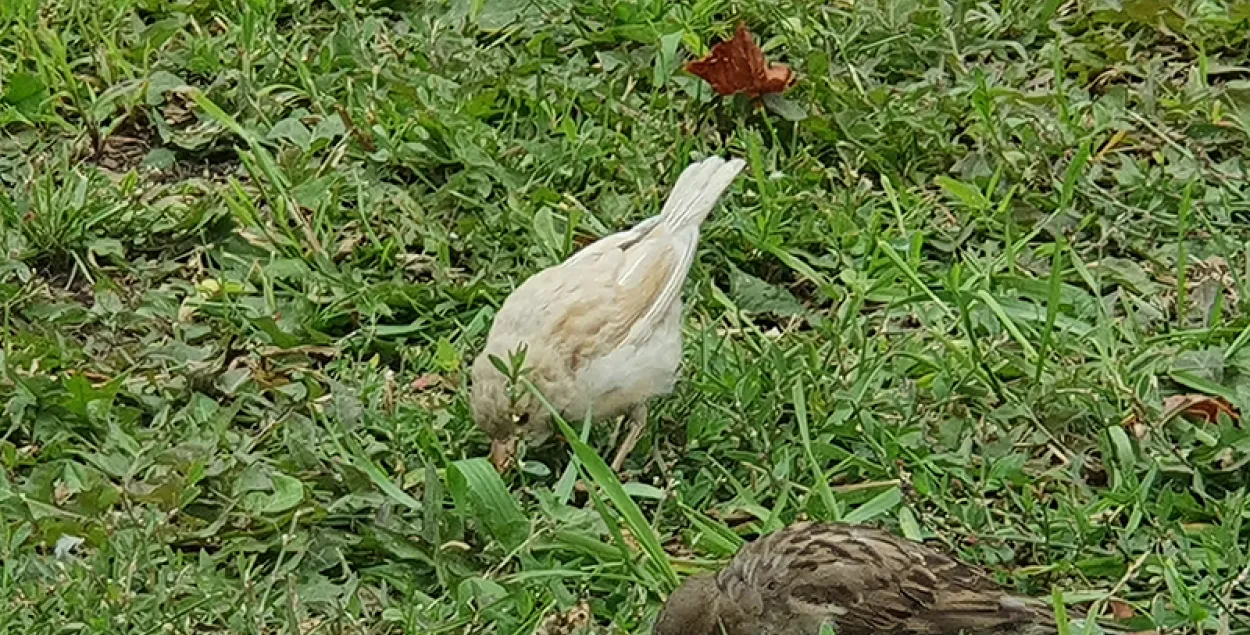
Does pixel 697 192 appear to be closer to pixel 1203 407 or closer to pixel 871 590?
pixel 1203 407

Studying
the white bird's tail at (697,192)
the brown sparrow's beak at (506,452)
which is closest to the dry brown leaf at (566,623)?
the brown sparrow's beak at (506,452)

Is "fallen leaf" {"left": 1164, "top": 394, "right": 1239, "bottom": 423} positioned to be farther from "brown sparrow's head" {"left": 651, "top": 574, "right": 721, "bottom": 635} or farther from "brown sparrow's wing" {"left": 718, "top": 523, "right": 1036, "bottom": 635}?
"brown sparrow's head" {"left": 651, "top": 574, "right": 721, "bottom": 635}

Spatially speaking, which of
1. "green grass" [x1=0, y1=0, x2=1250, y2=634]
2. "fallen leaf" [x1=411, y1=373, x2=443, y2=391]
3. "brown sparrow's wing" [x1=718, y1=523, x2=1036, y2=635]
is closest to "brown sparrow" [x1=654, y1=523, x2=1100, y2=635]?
"brown sparrow's wing" [x1=718, y1=523, x2=1036, y2=635]

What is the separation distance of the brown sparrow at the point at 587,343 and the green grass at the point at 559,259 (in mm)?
115

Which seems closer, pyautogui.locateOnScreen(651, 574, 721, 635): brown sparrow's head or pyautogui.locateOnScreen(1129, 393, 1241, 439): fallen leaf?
pyautogui.locateOnScreen(651, 574, 721, 635): brown sparrow's head

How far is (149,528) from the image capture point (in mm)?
Result: 4238

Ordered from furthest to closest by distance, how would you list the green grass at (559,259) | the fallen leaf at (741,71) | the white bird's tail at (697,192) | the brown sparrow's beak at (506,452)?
the fallen leaf at (741,71) → the white bird's tail at (697,192) → the brown sparrow's beak at (506,452) → the green grass at (559,259)

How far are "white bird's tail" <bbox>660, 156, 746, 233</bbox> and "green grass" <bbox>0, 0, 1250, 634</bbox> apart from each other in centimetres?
20

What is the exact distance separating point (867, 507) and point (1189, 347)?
1.03 meters

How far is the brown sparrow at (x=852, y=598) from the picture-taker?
3.82 meters

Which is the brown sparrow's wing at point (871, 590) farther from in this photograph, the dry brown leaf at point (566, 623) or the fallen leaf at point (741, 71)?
the fallen leaf at point (741, 71)

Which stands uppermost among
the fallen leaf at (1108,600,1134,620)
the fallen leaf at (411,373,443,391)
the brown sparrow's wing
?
the fallen leaf at (411,373,443,391)

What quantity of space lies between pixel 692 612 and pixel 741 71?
2.20 meters

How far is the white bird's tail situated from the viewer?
5.00 m
